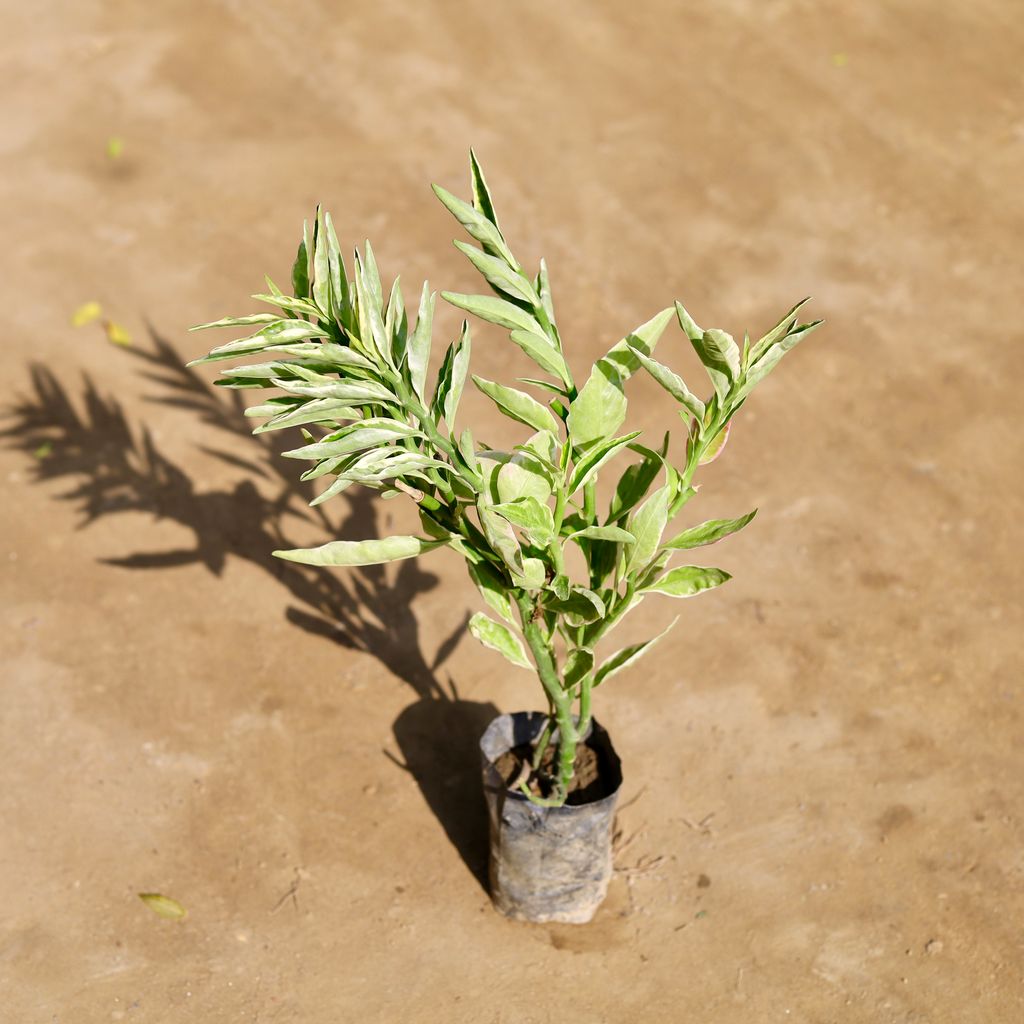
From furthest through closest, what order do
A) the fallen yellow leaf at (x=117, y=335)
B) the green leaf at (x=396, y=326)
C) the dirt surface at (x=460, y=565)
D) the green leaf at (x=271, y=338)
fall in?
the fallen yellow leaf at (x=117, y=335)
the dirt surface at (x=460, y=565)
the green leaf at (x=396, y=326)
the green leaf at (x=271, y=338)

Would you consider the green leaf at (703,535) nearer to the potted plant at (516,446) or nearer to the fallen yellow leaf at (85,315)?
the potted plant at (516,446)

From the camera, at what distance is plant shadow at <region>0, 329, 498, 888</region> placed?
3.82 metres

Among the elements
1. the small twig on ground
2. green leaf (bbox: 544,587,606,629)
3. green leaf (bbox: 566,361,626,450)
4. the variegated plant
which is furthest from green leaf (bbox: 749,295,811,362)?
the small twig on ground

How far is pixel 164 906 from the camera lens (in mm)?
3371

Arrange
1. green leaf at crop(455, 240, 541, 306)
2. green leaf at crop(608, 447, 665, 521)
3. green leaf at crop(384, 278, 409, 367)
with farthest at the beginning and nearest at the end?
1. green leaf at crop(608, 447, 665, 521)
2. green leaf at crop(384, 278, 409, 367)
3. green leaf at crop(455, 240, 541, 306)

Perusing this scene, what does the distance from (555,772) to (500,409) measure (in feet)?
3.59

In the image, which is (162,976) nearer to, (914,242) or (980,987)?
(980,987)

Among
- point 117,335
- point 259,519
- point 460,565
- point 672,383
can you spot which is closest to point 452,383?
point 672,383

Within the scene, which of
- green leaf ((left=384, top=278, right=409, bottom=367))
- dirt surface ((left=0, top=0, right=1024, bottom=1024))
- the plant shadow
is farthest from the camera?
the plant shadow

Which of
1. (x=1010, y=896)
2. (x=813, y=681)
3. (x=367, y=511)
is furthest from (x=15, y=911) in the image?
(x=1010, y=896)

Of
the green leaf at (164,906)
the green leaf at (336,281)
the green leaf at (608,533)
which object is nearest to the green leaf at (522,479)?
the green leaf at (608,533)

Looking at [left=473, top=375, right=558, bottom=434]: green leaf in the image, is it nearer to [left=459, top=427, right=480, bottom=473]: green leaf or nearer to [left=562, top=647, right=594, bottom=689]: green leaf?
[left=459, top=427, right=480, bottom=473]: green leaf

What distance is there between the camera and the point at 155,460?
15.7 feet

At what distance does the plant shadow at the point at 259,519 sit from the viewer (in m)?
3.82
